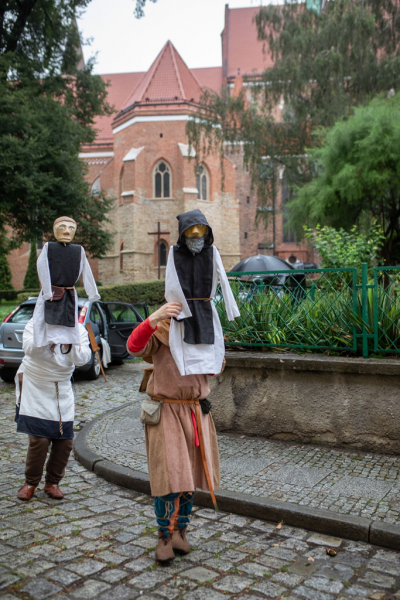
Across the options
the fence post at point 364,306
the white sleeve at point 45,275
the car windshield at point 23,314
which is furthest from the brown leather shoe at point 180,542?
the car windshield at point 23,314

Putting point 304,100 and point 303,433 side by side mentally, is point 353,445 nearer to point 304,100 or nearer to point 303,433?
point 303,433

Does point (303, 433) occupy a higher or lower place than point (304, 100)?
lower

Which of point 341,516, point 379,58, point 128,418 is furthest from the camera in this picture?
point 379,58

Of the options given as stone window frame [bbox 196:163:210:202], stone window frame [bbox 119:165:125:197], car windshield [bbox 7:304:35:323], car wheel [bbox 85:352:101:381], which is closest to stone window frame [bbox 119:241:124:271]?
stone window frame [bbox 119:165:125:197]

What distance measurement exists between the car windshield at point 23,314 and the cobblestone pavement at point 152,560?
5474mm

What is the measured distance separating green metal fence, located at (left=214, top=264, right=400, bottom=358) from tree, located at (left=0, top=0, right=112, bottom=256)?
48.3 ft

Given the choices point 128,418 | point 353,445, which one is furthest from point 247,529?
point 128,418

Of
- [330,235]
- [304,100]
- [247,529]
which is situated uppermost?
[304,100]

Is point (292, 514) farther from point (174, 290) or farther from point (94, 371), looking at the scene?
point (94, 371)

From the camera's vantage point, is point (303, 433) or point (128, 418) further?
point (128, 418)

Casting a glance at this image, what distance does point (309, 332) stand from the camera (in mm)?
5918

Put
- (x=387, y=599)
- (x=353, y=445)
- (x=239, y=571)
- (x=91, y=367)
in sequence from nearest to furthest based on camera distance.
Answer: (x=387, y=599), (x=239, y=571), (x=353, y=445), (x=91, y=367)

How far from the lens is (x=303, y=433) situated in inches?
218

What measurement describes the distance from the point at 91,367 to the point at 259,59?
41162 millimetres
